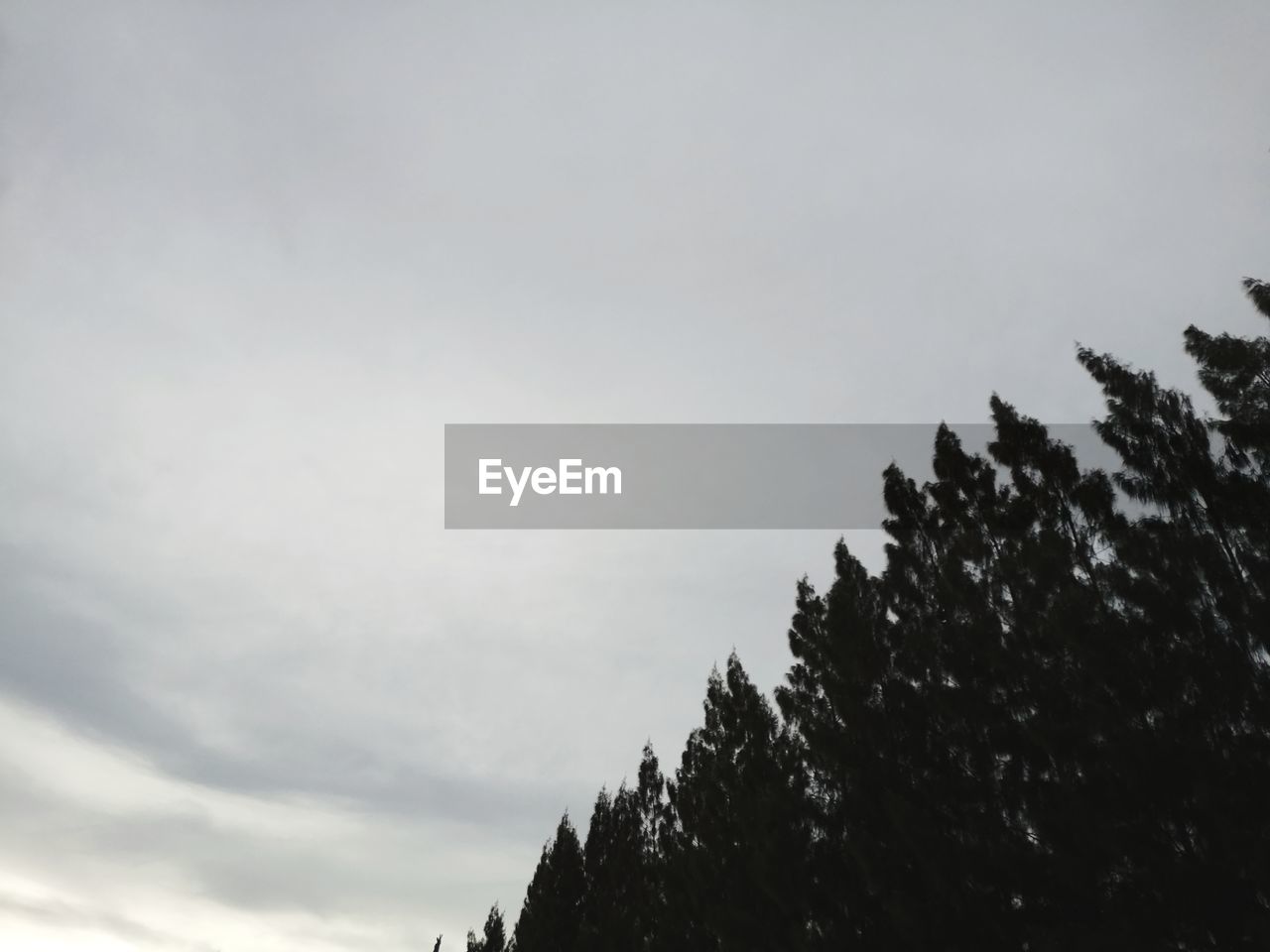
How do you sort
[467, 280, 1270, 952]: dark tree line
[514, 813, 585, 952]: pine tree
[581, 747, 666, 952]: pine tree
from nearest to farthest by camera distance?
[467, 280, 1270, 952]: dark tree line < [581, 747, 666, 952]: pine tree < [514, 813, 585, 952]: pine tree

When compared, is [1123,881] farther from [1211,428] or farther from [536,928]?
[536,928]

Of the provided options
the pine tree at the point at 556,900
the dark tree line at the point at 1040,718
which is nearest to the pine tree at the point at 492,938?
the pine tree at the point at 556,900

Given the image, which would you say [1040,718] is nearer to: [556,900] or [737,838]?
[737,838]

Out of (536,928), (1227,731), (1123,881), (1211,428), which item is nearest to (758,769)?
(1123,881)

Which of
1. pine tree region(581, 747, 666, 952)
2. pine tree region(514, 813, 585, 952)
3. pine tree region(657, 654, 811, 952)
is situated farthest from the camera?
pine tree region(514, 813, 585, 952)

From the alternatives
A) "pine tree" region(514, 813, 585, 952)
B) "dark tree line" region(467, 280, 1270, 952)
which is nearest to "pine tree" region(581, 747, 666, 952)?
"pine tree" region(514, 813, 585, 952)

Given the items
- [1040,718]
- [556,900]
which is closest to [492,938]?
[556,900]

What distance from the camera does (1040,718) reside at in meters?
14.2

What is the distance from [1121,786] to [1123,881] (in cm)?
153

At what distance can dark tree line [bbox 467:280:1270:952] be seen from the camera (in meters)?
12.1

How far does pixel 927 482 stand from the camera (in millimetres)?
20484

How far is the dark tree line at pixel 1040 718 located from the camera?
1215 centimetres

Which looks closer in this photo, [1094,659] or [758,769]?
[1094,659]

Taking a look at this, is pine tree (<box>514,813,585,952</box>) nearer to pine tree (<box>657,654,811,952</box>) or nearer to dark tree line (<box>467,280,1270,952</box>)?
pine tree (<box>657,654,811,952</box>)
